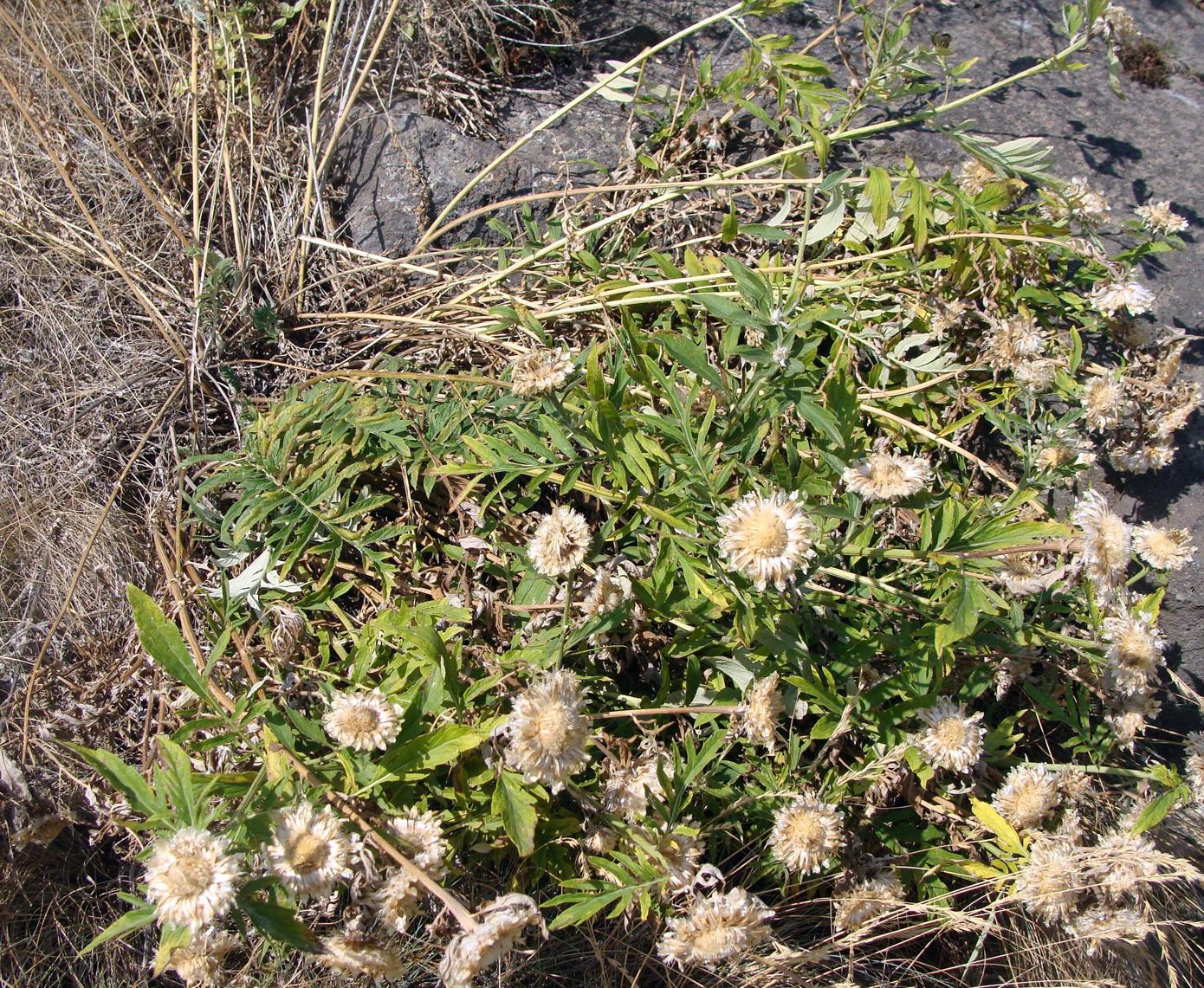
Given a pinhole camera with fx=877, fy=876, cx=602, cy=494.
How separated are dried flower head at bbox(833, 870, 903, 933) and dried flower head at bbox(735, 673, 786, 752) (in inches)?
15.6

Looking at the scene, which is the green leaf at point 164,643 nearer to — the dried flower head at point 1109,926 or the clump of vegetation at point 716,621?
the clump of vegetation at point 716,621

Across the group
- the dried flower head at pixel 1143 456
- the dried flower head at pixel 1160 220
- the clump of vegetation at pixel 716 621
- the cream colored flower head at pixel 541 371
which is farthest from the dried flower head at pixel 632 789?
the dried flower head at pixel 1160 220

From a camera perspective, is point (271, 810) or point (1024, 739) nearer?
point (271, 810)

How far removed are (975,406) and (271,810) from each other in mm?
1841

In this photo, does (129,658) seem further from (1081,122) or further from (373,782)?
(1081,122)

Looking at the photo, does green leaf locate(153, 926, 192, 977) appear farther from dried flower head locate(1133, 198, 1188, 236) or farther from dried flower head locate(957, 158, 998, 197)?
dried flower head locate(1133, 198, 1188, 236)

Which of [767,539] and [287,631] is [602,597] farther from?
[287,631]

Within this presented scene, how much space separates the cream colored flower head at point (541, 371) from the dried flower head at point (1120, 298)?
150 centimetres

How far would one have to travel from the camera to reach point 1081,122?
2969mm

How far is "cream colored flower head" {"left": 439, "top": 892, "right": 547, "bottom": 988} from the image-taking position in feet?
4.29

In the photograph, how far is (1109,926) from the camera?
Answer: 1811 mm

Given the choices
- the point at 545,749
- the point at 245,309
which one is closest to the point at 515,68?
the point at 245,309

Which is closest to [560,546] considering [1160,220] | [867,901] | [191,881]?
[191,881]

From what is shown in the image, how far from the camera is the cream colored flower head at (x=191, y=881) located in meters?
1.26
